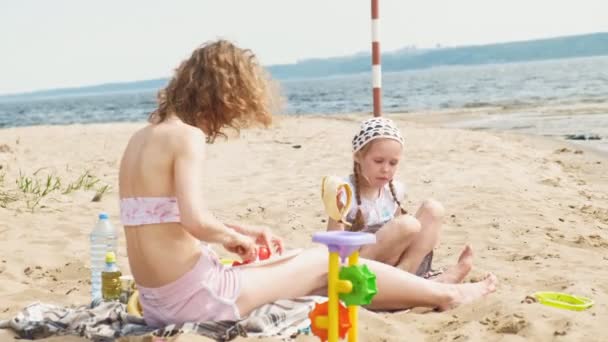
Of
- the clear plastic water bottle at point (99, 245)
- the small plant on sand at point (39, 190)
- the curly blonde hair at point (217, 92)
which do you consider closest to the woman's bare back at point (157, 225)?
the curly blonde hair at point (217, 92)

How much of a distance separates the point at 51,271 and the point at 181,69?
82.4 inches

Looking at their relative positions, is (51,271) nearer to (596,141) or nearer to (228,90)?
(228,90)

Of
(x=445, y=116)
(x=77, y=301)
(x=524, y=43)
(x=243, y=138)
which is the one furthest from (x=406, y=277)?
(x=524, y=43)

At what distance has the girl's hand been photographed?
3.24 meters

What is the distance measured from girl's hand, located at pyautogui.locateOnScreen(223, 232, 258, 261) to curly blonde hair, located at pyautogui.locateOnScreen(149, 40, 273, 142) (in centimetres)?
45

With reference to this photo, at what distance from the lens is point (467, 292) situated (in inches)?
157

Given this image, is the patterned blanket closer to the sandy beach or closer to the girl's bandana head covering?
the sandy beach

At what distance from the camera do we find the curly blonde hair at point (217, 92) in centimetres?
330

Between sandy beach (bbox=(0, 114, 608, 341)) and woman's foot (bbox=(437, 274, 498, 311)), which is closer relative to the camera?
sandy beach (bbox=(0, 114, 608, 341))

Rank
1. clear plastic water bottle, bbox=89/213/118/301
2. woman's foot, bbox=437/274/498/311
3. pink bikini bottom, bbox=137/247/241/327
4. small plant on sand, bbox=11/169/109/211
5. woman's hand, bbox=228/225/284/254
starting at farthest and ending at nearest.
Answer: small plant on sand, bbox=11/169/109/211 < clear plastic water bottle, bbox=89/213/118/301 < woman's foot, bbox=437/274/498/311 < woman's hand, bbox=228/225/284/254 < pink bikini bottom, bbox=137/247/241/327

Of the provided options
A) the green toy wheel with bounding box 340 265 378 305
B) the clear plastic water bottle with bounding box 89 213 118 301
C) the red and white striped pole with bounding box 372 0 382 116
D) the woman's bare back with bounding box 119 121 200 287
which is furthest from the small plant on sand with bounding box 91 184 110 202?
the green toy wheel with bounding box 340 265 378 305

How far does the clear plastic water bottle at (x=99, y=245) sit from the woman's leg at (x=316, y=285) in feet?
4.53

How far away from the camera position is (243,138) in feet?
40.9

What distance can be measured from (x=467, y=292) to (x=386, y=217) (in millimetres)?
669
